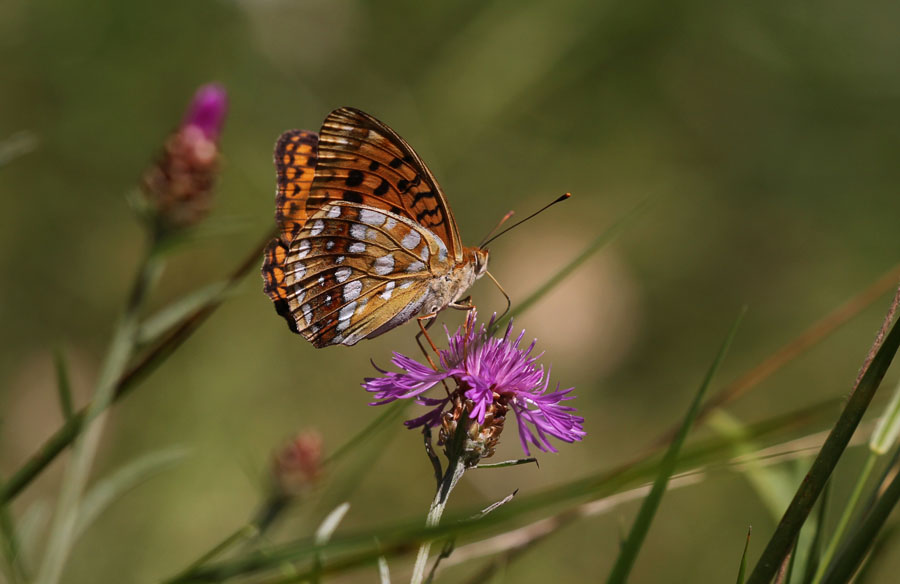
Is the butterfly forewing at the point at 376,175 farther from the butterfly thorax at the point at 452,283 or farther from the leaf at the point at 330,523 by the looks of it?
the leaf at the point at 330,523

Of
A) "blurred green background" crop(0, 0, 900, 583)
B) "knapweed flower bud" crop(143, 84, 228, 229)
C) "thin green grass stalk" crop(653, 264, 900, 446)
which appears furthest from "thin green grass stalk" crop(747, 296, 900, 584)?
"blurred green background" crop(0, 0, 900, 583)

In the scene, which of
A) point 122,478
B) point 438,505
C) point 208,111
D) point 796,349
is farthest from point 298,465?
point 796,349

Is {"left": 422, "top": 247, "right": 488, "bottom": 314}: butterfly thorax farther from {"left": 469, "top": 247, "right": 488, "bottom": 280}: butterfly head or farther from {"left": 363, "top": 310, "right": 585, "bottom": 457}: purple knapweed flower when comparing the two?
{"left": 363, "top": 310, "right": 585, "bottom": 457}: purple knapweed flower

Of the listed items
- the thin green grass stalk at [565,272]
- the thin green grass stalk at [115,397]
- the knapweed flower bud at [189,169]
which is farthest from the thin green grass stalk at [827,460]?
the knapweed flower bud at [189,169]

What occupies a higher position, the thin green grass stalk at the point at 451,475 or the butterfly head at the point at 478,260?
the butterfly head at the point at 478,260

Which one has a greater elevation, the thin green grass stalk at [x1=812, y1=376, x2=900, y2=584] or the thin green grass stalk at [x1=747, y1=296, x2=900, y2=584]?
the thin green grass stalk at [x1=747, y1=296, x2=900, y2=584]

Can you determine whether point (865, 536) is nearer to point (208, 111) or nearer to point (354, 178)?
point (354, 178)
